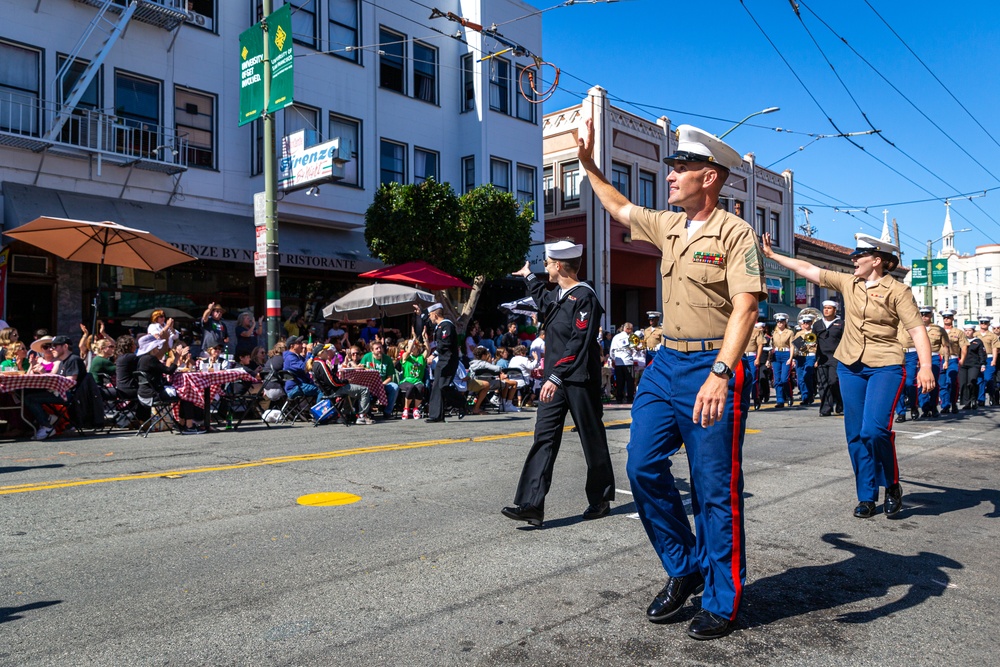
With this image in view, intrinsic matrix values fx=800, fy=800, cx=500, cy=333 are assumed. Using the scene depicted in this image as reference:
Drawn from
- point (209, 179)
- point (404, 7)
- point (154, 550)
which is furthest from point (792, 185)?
point (154, 550)

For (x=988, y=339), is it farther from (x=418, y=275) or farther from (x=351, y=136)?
(x=351, y=136)

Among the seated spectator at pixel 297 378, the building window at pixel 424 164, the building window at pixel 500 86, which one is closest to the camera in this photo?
the seated spectator at pixel 297 378

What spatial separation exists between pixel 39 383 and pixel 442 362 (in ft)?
18.8

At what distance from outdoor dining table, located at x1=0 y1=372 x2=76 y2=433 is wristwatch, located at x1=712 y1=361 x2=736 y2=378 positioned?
9.84m

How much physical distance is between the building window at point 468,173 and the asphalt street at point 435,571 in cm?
1844

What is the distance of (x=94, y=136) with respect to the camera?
17.1m

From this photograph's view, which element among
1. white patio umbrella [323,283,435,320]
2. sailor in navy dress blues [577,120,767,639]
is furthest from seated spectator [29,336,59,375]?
sailor in navy dress blues [577,120,767,639]

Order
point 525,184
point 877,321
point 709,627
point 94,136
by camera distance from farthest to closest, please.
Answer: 1. point 525,184
2. point 94,136
3. point 877,321
4. point 709,627

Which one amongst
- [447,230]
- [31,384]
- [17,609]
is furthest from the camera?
[447,230]

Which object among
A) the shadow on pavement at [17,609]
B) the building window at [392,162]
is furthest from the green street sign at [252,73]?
the shadow on pavement at [17,609]

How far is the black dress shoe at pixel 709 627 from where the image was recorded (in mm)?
3315

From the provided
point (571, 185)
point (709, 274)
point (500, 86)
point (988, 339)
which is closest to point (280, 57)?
point (500, 86)

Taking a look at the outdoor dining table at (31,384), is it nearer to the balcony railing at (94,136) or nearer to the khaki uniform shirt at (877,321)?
the balcony railing at (94,136)

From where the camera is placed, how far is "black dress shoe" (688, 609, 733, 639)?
3315mm
